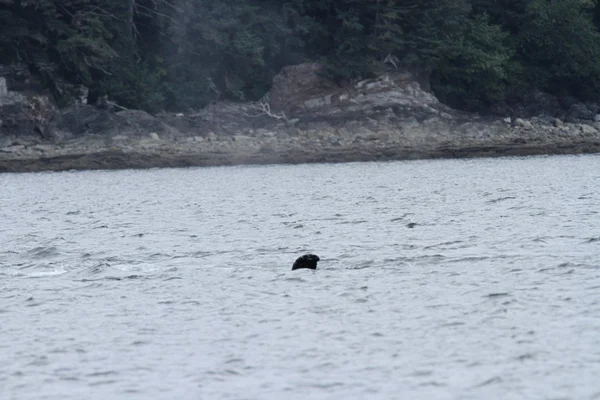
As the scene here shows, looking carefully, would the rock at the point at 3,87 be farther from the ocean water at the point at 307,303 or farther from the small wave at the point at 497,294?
the small wave at the point at 497,294

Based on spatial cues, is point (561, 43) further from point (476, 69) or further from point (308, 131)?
point (308, 131)

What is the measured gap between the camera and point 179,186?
3981cm

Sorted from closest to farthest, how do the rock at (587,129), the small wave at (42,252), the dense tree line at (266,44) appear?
1. the small wave at (42,252)
2. the dense tree line at (266,44)
3. the rock at (587,129)

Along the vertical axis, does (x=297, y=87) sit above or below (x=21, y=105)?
above

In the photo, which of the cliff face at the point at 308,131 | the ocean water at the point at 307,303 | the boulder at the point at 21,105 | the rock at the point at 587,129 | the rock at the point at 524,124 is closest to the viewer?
the ocean water at the point at 307,303

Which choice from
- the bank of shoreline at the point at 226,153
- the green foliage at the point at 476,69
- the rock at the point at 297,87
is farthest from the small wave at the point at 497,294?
the green foliage at the point at 476,69

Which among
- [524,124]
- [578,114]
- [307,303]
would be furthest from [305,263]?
[578,114]

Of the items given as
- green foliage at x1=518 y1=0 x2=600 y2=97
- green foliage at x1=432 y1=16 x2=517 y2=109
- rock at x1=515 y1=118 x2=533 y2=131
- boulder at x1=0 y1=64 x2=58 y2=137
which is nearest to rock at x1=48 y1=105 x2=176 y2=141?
boulder at x1=0 y1=64 x2=58 y2=137

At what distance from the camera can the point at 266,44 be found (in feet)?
185

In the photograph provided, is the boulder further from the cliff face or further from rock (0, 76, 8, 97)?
the cliff face

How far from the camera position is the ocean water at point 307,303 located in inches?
393

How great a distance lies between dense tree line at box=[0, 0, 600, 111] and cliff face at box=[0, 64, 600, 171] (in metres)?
1.10

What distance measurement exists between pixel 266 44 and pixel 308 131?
4982 millimetres

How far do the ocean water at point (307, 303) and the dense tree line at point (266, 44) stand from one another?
24.2m
